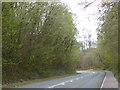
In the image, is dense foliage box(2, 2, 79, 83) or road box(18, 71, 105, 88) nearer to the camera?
road box(18, 71, 105, 88)

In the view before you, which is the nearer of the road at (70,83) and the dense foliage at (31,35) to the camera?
the road at (70,83)

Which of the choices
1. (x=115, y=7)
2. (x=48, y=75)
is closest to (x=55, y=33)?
(x=48, y=75)

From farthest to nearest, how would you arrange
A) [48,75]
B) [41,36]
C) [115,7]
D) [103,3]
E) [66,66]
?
[66,66] → [48,75] → [41,36] → [115,7] → [103,3]

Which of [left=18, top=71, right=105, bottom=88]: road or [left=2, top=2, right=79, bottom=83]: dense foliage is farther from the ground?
[left=2, top=2, right=79, bottom=83]: dense foliage

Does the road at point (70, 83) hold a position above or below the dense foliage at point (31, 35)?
below

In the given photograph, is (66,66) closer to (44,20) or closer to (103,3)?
(44,20)

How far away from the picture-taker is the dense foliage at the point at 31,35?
21431mm

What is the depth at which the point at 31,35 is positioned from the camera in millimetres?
27016

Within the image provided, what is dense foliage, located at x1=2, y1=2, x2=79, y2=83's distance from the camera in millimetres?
21431

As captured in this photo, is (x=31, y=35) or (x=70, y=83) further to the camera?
(x=31, y=35)

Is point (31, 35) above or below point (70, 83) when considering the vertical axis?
above

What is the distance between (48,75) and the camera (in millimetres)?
35938

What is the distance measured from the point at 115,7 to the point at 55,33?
63.0 feet

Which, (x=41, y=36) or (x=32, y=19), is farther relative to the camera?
(x=41, y=36)
